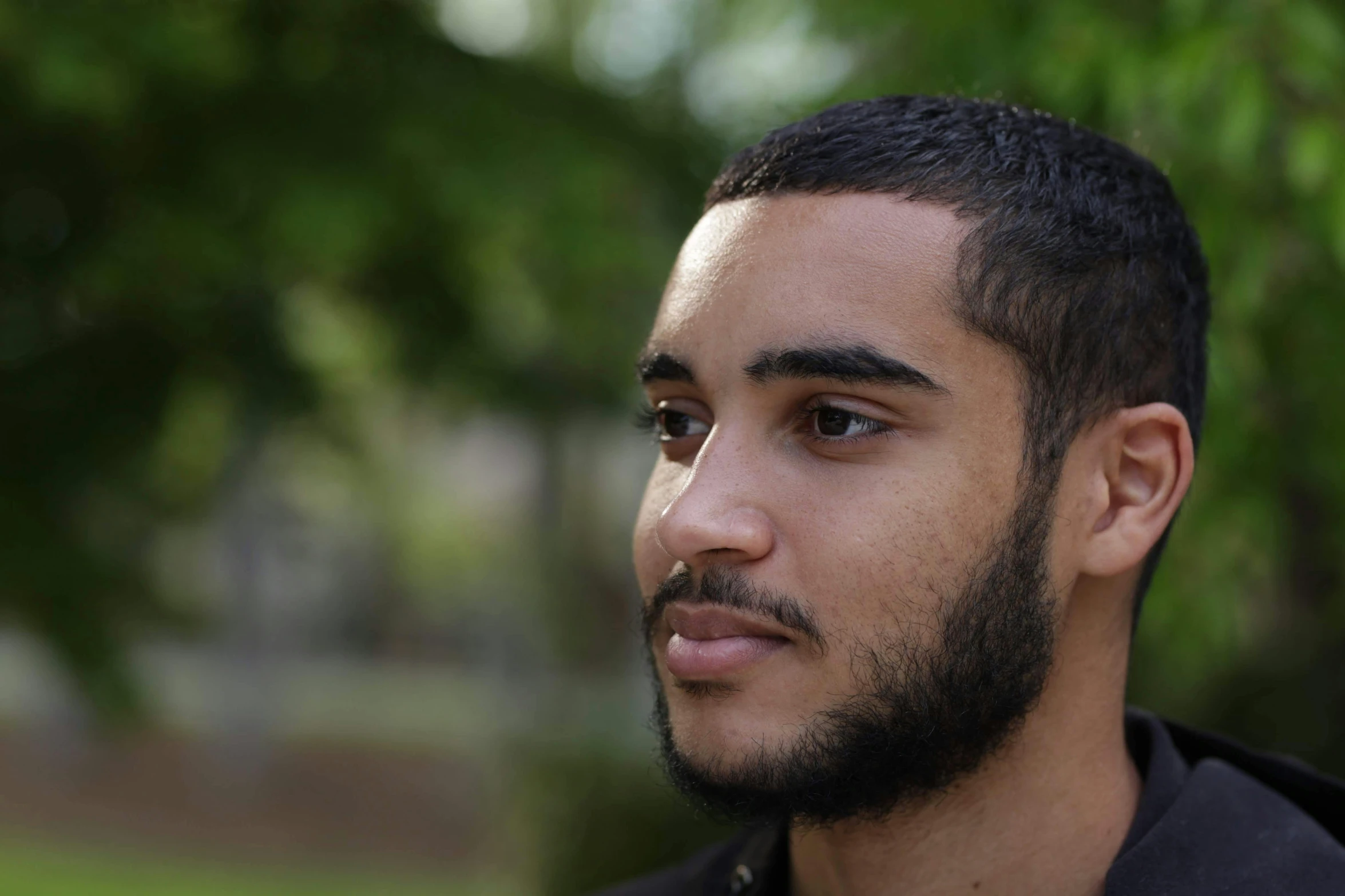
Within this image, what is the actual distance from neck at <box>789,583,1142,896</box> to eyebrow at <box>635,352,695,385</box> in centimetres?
80

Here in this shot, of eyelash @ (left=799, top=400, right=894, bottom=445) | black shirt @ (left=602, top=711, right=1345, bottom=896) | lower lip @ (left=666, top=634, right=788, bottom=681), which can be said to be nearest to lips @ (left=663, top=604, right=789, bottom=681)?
lower lip @ (left=666, top=634, right=788, bottom=681)

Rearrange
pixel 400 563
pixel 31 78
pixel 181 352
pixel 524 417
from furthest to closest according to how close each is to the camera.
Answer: pixel 400 563
pixel 524 417
pixel 181 352
pixel 31 78

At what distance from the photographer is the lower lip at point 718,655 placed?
2135 mm

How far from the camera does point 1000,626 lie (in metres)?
2.21

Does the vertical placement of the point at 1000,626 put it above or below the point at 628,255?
below

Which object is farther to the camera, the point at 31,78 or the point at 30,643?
the point at 30,643

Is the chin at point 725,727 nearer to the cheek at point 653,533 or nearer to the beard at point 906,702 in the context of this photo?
the beard at point 906,702

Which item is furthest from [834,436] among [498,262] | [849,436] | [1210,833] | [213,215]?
[498,262]

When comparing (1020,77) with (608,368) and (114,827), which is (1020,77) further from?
(114,827)

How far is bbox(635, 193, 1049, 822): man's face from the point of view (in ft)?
6.95

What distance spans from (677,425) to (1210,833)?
1.16m

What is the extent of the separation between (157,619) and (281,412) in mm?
910

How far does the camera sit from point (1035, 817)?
2.30 meters

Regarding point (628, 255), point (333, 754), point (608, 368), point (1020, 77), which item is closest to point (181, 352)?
point (628, 255)
